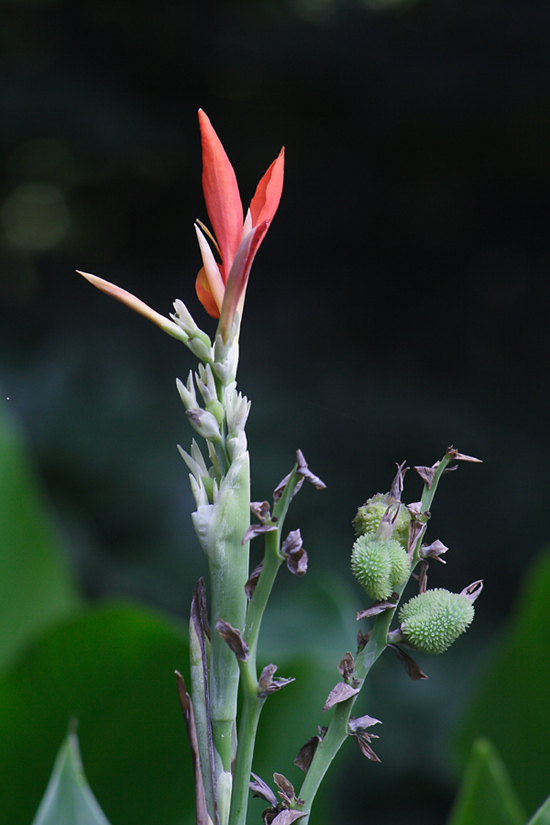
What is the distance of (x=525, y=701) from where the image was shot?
0.76 metres

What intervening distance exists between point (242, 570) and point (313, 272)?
1.53 metres

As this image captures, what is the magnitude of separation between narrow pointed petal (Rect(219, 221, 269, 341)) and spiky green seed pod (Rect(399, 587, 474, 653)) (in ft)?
0.33

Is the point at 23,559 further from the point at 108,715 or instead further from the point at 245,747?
the point at 245,747

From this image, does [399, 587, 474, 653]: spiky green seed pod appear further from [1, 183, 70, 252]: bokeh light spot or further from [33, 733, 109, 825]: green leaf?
[1, 183, 70, 252]: bokeh light spot

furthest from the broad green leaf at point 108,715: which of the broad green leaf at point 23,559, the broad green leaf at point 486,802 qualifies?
the broad green leaf at point 23,559

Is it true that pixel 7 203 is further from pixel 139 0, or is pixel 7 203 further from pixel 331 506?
pixel 331 506

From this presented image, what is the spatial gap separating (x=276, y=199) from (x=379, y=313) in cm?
148

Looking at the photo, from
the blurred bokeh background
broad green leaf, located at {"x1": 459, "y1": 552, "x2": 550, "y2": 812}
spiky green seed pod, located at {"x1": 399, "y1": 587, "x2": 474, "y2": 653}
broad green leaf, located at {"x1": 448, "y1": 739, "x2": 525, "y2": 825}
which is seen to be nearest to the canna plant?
spiky green seed pod, located at {"x1": 399, "y1": 587, "x2": 474, "y2": 653}

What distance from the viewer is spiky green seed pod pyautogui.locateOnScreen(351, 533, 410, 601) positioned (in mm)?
224

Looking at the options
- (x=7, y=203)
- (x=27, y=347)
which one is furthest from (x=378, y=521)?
(x=7, y=203)

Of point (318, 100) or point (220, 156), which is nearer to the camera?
point (220, 156)

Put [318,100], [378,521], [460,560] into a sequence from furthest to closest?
[318,100] → [460,560] → [378,521]

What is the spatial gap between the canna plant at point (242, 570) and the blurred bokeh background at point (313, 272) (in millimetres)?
1203

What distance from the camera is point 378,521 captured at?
0.79ft
